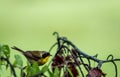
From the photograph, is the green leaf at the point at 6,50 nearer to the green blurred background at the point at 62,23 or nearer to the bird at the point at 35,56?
the bird at the point at 35,56

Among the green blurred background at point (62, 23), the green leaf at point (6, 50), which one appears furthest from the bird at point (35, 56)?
the green blurred background at point (62, 23)

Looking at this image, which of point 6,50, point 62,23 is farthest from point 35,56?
point 62,23

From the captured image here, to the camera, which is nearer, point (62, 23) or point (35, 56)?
point (35, 56)

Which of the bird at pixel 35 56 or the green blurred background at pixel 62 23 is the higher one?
the green blurred background at pixel 62 23

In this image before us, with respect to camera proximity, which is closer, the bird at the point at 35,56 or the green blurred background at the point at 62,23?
the bird at the point at 35,56

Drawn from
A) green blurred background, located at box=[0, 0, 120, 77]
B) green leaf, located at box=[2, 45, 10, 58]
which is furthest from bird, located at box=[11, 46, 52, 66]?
green blurred background, located at box=[0, 0, 120, 77]

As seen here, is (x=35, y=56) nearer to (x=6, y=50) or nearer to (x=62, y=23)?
(x=6, y=50)

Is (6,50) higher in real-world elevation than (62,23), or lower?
lower

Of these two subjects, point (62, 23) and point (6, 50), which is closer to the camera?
point (6, 50)
